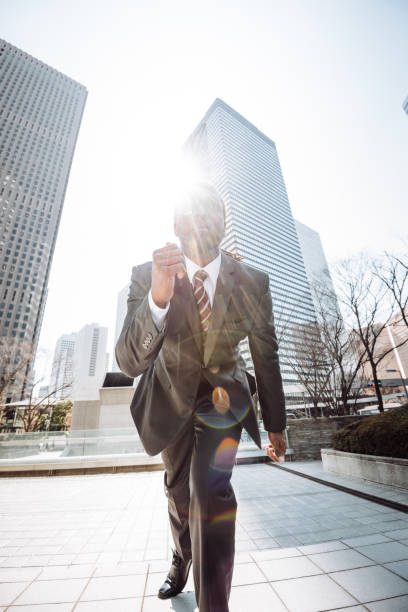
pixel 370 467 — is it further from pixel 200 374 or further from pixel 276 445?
pixel 200 374

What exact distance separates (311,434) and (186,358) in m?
11.1

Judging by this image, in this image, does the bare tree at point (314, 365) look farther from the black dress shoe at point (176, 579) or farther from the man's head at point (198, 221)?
the man's head at point (198, 221)

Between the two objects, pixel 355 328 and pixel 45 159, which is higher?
pixel 45 159

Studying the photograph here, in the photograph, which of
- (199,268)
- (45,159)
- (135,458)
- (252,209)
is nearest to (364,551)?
(199,268)

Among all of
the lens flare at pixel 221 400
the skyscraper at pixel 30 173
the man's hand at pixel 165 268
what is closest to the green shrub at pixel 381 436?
the lens flare at pixel 221 400

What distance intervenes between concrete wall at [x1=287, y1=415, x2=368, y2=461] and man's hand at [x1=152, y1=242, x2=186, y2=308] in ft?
35.3

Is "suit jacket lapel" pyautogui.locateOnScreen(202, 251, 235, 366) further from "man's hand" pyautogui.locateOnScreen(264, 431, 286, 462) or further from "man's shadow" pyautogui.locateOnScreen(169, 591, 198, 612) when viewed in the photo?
"man's shadow" pyautogui.locateOnScreen(169, 591, 198, 612)

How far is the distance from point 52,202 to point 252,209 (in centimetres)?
6904

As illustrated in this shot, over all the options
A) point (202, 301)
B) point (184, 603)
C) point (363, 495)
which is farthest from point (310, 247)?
point (184, 603)

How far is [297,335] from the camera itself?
1468cm

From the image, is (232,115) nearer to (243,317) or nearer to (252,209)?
(252,209)

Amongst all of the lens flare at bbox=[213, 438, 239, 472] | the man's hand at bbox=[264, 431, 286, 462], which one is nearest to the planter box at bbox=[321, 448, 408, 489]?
the man's hand at bbox=[264, 431, 286, 462]

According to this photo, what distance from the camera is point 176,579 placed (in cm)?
194

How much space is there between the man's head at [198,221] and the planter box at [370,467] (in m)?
6.48
